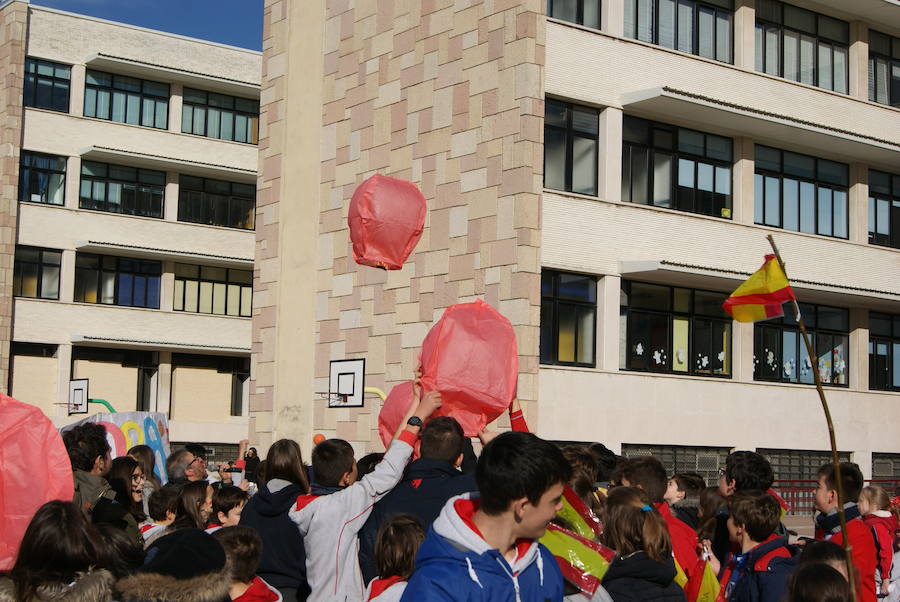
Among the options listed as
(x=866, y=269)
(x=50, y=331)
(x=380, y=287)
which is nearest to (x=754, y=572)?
(x=380, y=287)

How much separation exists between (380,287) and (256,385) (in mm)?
4738

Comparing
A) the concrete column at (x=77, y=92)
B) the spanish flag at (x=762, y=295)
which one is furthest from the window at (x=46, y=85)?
the spanish flag at (x=762, y=295)

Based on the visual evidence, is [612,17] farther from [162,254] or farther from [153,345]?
[153,345]

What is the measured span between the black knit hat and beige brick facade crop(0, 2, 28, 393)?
1540 inches

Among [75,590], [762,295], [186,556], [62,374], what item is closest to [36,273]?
[62,374]

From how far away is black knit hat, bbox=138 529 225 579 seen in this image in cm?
448

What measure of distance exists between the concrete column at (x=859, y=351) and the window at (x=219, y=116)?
81.5 ft

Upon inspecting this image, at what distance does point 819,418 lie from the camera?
2789 cm

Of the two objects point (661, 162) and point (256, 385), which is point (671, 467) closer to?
point (661, 162)

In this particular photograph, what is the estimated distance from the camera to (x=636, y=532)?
236 inches

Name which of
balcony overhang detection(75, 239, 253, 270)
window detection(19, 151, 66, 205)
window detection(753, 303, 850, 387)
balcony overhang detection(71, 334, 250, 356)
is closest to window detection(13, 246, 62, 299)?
balcony overhang detection(75, 239, 253, 270)

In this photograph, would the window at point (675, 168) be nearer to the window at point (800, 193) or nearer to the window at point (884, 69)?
the window at point (800, 193)

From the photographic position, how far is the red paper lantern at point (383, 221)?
13.4m

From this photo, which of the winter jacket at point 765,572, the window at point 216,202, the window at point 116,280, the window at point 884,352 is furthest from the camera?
the window at point 216,202
